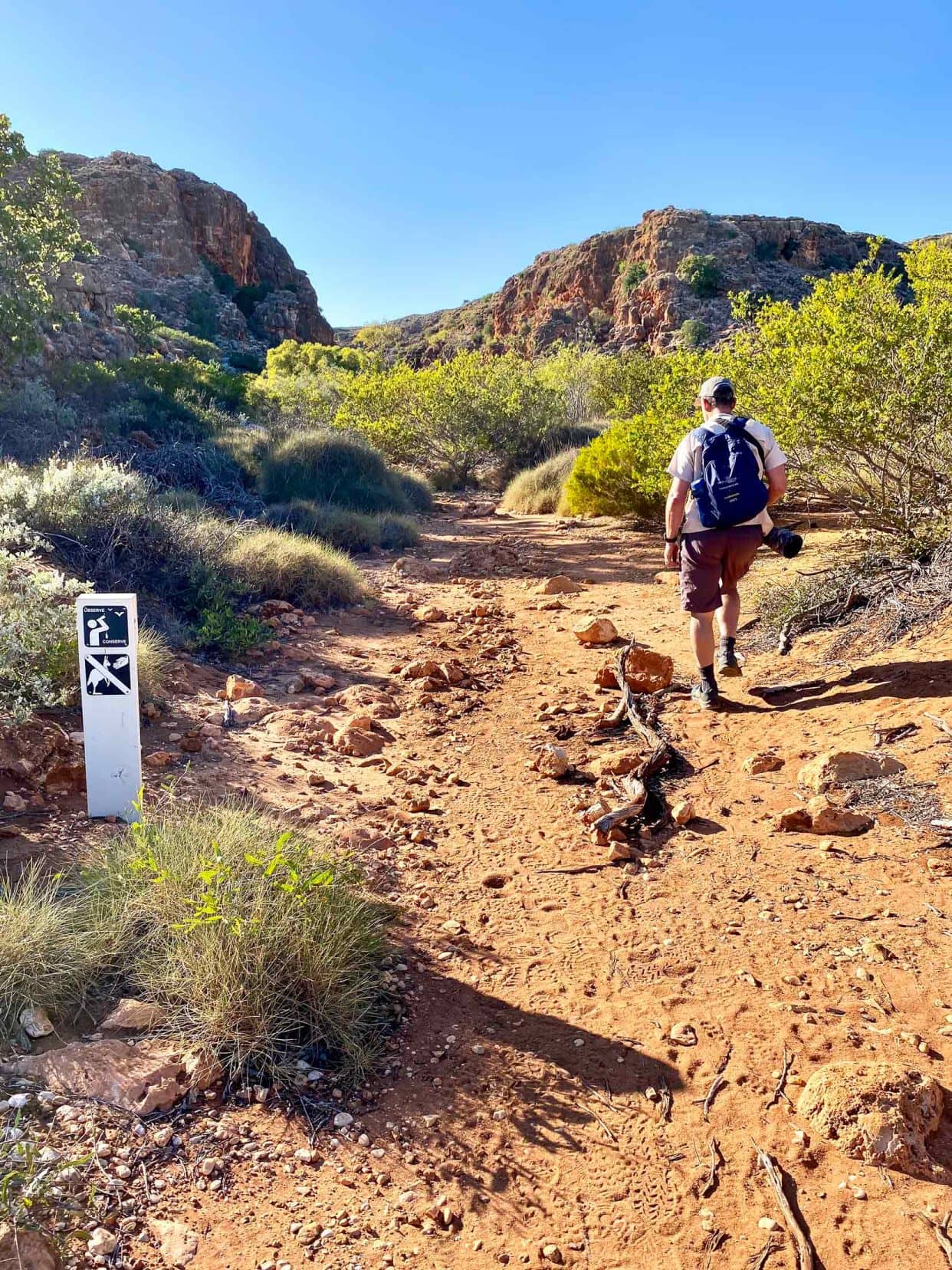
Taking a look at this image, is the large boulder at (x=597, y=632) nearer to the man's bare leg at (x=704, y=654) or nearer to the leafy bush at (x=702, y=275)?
the man's bare leg at (x=704, y=654)

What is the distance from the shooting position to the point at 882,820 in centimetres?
351

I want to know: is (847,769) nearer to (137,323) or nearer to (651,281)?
(137,323)

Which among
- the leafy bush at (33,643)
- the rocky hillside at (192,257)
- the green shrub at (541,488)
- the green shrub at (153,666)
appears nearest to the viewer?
the leafy bush at (33,643)

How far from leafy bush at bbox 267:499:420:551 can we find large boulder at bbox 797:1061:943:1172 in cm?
876

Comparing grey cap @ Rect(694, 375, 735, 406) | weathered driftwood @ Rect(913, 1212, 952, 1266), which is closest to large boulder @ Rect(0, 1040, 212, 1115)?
weathered driftwood @ Rect(913, 1212, 952, 1266)

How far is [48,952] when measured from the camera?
8.11ft

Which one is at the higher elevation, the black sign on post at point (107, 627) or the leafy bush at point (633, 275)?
the leafy bush at point (633, 275)

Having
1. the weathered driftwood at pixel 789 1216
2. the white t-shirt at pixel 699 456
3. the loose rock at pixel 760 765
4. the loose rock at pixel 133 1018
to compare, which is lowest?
the weathered driftwood at pixel 789 1216

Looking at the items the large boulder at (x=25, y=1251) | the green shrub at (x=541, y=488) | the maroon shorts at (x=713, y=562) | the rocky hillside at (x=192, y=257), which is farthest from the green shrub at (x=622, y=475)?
the rocky hillside at (x=192, y=257)

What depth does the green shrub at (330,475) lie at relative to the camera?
12.7 meters

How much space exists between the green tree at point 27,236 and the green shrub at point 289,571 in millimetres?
6651

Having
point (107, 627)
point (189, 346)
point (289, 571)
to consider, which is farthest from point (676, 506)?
point (189, 346)

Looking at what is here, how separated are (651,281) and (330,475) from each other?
163ft

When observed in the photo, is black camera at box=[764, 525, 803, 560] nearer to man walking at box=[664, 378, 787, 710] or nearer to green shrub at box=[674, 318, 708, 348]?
man walking at box=[664, 378, 787, 710]
